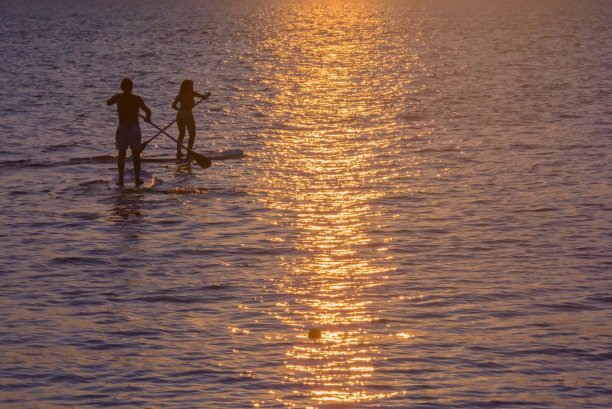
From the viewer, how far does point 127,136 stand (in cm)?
1928

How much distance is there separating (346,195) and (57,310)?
24.1 ft

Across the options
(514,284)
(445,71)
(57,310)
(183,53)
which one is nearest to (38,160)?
(57,310)

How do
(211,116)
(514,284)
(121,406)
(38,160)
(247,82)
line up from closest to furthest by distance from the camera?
(121,406), (514,284), (38,160), (211,116), (247,82)

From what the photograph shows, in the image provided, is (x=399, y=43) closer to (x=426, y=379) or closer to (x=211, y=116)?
(x=211, y=116)

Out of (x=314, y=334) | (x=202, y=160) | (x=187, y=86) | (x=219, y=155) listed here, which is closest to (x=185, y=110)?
(x=187, y=86)

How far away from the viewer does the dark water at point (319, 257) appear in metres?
10.4

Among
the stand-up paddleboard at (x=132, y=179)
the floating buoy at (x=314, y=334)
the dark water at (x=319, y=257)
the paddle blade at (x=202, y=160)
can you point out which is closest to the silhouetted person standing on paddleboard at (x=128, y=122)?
the stand-up paddleboard at (x=132, y=179)

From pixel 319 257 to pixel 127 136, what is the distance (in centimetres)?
599

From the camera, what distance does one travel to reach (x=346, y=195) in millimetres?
18766

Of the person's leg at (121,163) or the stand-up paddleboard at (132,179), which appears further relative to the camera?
the stand-up paddleboard at (132,179)

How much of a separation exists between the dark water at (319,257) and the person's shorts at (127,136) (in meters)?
0.88

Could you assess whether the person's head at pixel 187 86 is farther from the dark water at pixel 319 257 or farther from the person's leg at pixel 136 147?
the person's leg at pixel 136 147

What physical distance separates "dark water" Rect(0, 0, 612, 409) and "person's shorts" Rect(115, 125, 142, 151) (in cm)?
88

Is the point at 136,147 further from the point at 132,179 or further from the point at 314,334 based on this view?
the point at 314,334
